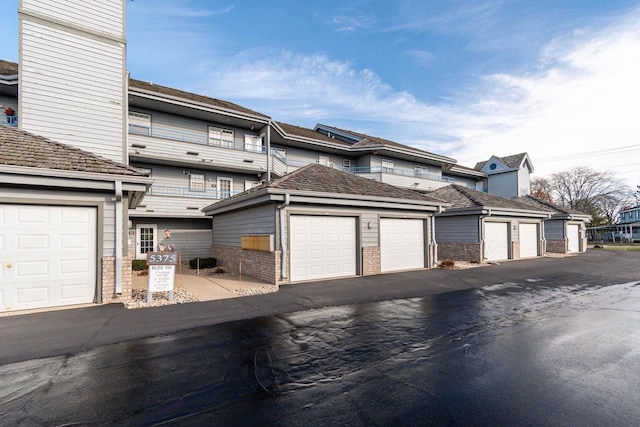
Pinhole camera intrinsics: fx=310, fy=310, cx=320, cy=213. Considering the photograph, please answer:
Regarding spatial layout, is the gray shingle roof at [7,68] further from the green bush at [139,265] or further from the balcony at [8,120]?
the green bush at [139,265]

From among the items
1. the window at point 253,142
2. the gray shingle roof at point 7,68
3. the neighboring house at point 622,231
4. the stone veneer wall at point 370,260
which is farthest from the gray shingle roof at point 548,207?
the neighboring house at point 622,231

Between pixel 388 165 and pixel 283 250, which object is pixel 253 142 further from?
pixel 283 250

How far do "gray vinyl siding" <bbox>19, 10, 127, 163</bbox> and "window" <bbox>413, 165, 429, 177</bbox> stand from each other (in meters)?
24.0

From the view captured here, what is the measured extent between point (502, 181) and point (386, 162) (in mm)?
19031

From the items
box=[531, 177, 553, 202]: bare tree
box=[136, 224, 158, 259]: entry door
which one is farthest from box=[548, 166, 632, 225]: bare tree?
box=[136, 224, 158, 259]: entry door

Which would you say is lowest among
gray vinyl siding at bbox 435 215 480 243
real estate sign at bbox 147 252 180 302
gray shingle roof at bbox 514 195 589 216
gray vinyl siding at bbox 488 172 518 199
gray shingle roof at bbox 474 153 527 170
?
real estate sign at bbox 147 252 180 302

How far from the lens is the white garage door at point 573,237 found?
87.8ft

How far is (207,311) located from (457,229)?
16782 millimetres

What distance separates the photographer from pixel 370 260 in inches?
520

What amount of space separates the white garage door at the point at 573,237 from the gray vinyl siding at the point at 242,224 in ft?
89.9

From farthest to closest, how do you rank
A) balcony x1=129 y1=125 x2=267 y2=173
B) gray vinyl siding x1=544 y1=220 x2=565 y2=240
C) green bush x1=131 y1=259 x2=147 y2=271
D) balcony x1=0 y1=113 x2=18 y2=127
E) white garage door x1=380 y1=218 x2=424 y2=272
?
gray vinyl siding x1=544 y1=220 x2=565 y2=240
balcony x1=129 y1=125 x2=267 y2=173
green bush x1=131 y1=259 x2=147 y2=271
balcony x1=0 y1=113 x2=18 y2=127
white garage door x1=380 y1=218 x2=424 y2=272

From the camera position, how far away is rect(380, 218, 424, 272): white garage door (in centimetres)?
1400

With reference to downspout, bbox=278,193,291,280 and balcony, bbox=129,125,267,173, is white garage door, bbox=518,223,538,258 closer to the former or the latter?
downspout, bbox=278,193,291,280

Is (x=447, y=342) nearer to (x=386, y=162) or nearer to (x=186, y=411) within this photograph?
(x=186, y=411)
